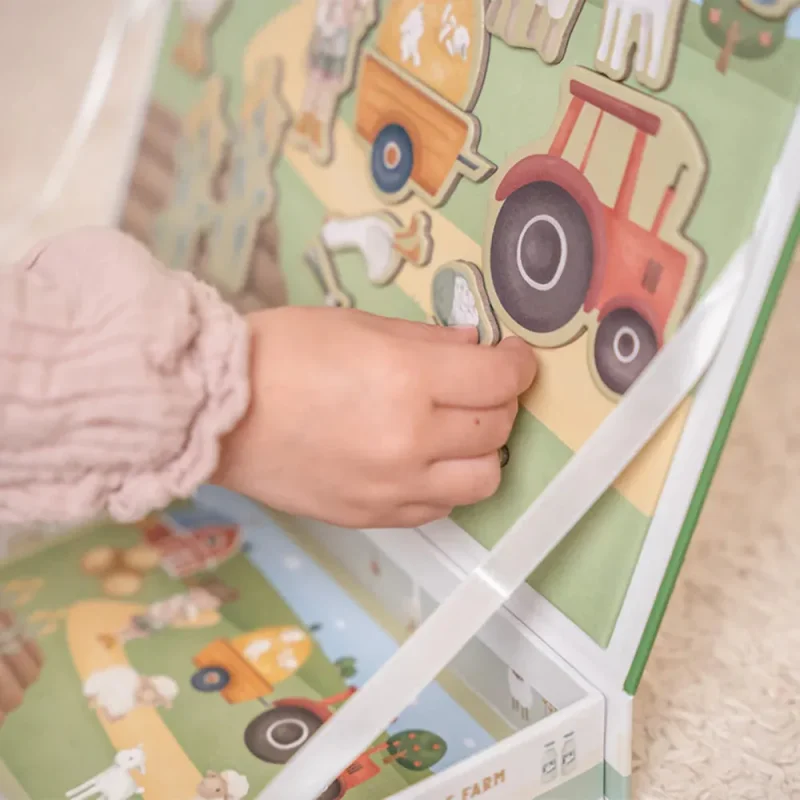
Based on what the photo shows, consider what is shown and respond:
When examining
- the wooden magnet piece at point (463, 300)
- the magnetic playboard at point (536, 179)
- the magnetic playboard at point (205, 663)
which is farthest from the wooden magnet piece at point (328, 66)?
the magnetic playboard at point (205, 663)

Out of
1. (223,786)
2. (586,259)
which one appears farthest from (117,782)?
(586,259)

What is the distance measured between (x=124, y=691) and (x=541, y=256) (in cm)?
27

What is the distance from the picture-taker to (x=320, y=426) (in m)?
0.32

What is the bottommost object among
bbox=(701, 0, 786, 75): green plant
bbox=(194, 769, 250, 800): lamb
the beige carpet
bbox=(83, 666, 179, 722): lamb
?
bbox=(83, 666, 179, 722): lamb

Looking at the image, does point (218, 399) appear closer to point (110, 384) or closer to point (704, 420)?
point (110, 384)

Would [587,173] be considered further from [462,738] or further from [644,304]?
[462,738]

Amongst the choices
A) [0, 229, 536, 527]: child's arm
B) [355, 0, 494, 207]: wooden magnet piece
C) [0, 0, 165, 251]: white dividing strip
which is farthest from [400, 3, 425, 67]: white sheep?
[0, 0, 165, 251]: white dividing strip

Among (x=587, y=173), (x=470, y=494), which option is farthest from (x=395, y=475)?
(x=587, y=173)

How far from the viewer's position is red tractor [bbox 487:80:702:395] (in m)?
0.28

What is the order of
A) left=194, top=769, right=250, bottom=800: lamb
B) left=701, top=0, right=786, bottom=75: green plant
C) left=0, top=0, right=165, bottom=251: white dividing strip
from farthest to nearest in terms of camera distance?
1. left=0, top=0, right=165, bottom=251: white dividing strip
2. left=194, top=769, right=250, bottom=800: lamb
3. left=701, top=0, right=786, bottom=75: green plant

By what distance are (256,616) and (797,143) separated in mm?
322

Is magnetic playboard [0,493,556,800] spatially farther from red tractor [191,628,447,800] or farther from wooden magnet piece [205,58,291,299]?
wooden magnet piece [205,58,291,299]

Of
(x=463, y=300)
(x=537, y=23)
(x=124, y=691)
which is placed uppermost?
(x=537, y=23)

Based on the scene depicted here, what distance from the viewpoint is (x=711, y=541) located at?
18.5 inches
